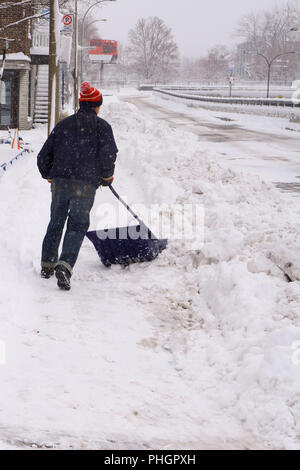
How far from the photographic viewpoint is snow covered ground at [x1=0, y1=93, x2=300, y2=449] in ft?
A: 10.8

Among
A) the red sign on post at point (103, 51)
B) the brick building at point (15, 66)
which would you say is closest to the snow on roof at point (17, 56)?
the brick building at point (15, 66)

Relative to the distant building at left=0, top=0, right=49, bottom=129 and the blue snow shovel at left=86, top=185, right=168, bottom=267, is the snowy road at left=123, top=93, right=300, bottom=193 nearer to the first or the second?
the blue snow shovel at left=86, top=185, right=168, bottom=267

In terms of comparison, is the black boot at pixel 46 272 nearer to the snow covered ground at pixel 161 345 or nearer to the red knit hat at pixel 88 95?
the snow covered ground at pixel 161 345

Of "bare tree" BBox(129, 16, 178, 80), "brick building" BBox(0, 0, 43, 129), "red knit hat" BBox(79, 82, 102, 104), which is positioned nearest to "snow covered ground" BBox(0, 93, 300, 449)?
"red knit hat" BBox(79, 82, 102, 104)

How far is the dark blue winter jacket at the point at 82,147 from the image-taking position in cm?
565

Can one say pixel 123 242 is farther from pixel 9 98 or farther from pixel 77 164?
pixel 9 98

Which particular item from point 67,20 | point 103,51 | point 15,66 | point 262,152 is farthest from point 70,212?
point 103,51

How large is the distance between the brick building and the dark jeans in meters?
22.8

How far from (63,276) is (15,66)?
23.5 meters

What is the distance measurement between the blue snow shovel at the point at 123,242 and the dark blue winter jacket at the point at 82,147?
2.30ft

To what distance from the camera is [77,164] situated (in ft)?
18.6

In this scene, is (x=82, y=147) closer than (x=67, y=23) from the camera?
Yes
